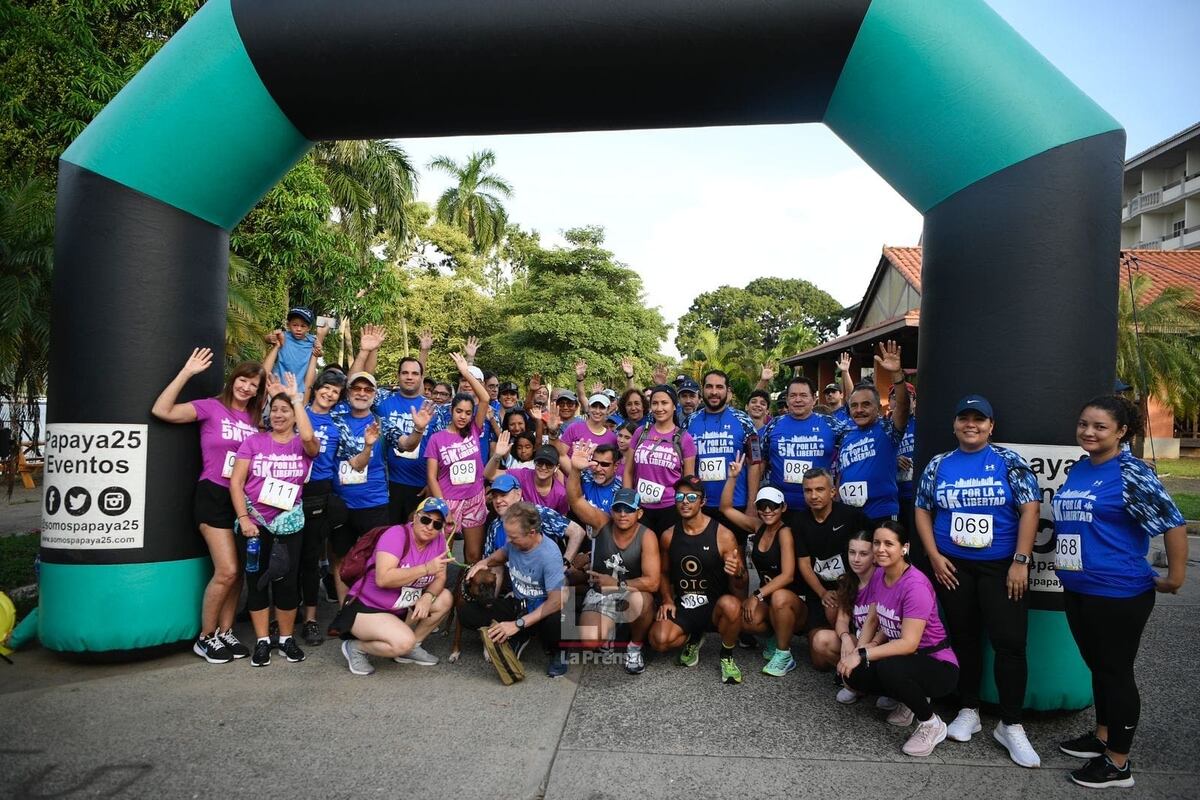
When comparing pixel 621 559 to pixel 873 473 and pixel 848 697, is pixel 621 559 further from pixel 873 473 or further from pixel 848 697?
pixel 873 473

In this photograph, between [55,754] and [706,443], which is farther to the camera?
[706,443]

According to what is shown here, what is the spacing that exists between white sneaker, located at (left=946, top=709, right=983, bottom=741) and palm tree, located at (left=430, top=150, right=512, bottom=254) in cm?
3370

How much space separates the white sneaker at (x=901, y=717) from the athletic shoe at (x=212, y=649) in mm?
4235

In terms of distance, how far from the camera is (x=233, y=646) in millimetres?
5113

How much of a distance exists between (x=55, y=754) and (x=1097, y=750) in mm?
5241

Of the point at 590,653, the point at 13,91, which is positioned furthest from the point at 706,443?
the point at 13,91

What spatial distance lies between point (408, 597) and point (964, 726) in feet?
11.3

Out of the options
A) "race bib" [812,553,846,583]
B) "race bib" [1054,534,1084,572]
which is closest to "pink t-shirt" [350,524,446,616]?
"race bib" [812,553,846,583]

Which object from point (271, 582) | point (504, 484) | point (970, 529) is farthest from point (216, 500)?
point (970, 529)

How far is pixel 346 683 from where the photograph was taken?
4.77 m

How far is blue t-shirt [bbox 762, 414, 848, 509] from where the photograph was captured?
5848 millimetres

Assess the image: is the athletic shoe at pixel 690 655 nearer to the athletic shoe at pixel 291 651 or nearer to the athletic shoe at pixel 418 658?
the athletic shoe at pixel 418 658

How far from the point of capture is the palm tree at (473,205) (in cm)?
3556

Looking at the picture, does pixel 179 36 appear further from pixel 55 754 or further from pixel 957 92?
pixel 957 92
